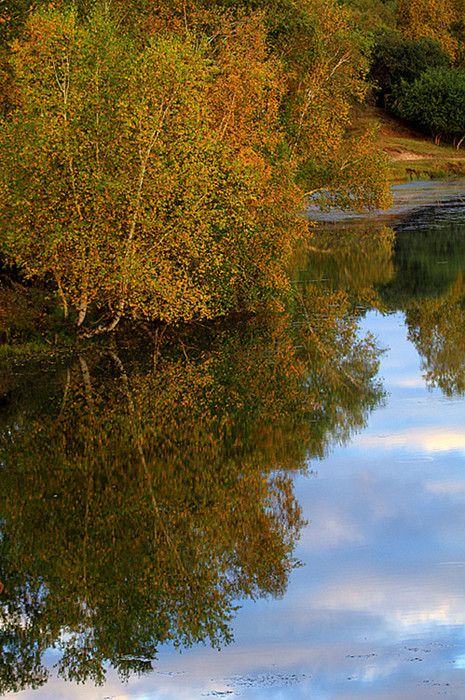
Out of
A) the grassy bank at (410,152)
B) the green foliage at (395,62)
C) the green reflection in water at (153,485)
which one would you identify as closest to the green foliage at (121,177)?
the green reflection in water at (153,485)

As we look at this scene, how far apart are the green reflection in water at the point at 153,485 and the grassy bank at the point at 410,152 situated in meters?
66.6

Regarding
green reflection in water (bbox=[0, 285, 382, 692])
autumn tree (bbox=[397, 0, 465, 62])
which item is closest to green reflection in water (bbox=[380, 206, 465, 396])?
green reflection in water (bbox=[0, 285, 382, 692])

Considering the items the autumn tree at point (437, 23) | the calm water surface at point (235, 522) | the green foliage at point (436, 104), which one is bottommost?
the calm water surface at point (235, 522)

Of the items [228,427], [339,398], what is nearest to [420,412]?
[339,398]

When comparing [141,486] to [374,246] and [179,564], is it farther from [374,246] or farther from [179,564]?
[374,246]

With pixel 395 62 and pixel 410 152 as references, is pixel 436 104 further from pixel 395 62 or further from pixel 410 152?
pixel 395 62

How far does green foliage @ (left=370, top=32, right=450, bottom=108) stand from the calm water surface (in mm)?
94553

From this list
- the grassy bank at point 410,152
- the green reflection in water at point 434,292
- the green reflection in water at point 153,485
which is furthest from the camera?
the grassy bank at point 410,152

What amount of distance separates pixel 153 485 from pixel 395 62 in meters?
107

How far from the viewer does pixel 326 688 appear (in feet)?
30.0

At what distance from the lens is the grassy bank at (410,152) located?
304 feet

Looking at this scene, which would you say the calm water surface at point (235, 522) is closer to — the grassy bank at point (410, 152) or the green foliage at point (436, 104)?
the grassy bank at point (410, 152)

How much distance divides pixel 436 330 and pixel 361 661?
18.3 m

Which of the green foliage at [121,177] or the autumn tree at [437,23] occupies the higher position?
the autumn tree at [437,23]
